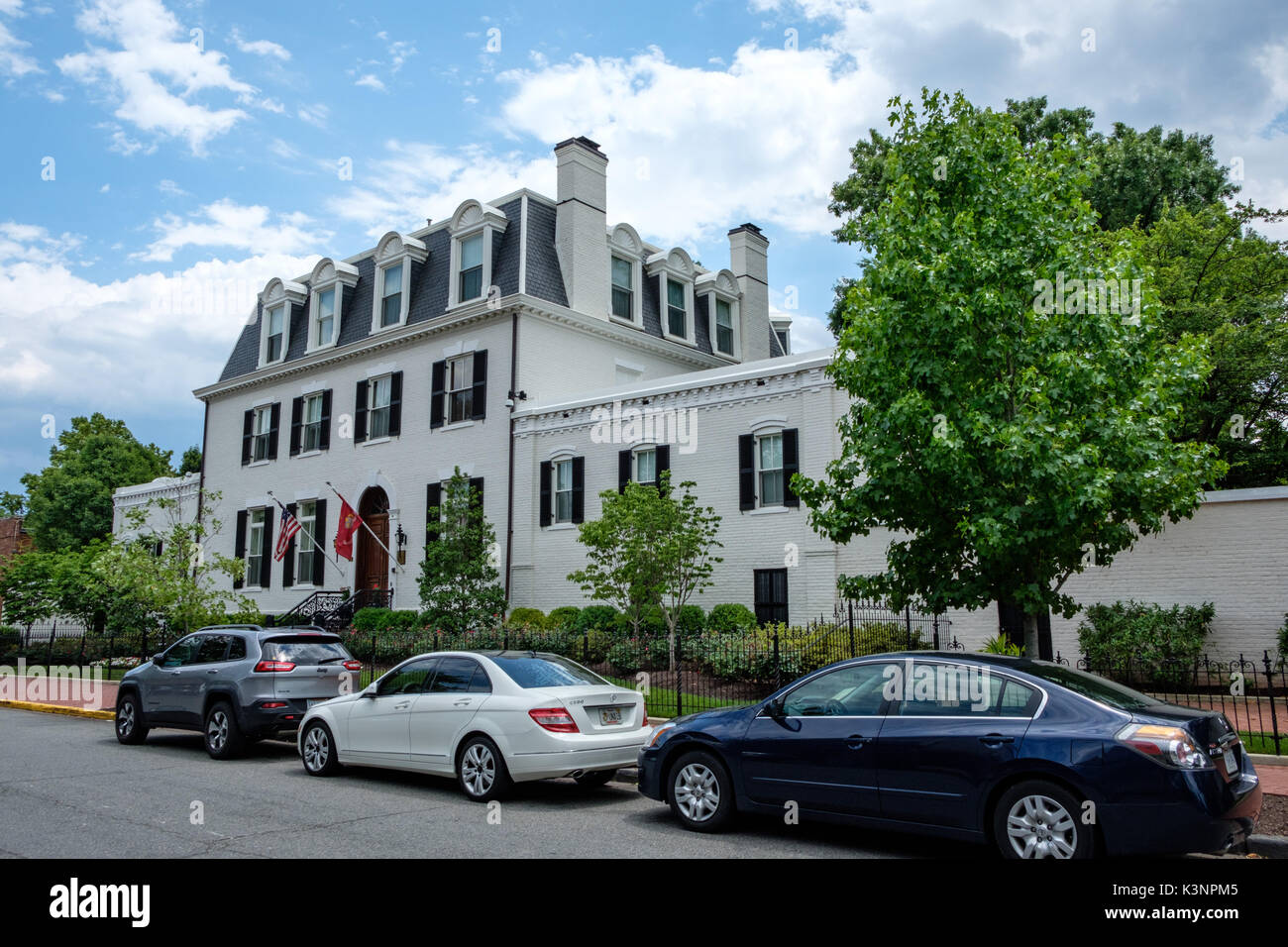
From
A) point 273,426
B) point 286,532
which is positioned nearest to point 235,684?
point 286,532

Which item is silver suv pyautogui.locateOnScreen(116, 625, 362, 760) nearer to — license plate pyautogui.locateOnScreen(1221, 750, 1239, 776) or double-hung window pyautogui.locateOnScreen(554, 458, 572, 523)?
license plate pyautogui.locateOnScreen(1221, 750, 1239, 776)

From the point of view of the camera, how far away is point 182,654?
14.4 meters

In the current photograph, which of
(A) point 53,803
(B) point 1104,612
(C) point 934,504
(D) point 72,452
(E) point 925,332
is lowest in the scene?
(A) point 53,803

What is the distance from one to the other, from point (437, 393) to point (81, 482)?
33.3 meters

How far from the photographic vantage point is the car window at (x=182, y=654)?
46.6 feet

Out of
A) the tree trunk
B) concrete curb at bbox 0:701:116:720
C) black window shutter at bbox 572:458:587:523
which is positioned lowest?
concrete curb at bbox 0:701:116:720

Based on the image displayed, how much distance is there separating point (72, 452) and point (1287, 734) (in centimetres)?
6010

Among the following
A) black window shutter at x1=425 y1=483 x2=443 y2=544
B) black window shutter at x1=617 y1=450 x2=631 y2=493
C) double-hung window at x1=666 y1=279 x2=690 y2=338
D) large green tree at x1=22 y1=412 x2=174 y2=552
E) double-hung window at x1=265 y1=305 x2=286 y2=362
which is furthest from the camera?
large green tree at x1=22 y1=412 x2=174 y2=552

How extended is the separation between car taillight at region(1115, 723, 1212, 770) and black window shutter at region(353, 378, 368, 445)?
27.4 metres

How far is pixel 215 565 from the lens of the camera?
22875 mm

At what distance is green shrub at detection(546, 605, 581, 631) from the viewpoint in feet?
74.3

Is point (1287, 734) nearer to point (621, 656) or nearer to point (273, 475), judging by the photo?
point (621, 656)

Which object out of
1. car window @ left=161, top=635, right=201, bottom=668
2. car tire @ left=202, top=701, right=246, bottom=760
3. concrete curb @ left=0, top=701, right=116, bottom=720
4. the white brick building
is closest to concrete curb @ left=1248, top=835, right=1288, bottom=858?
the white brick building
